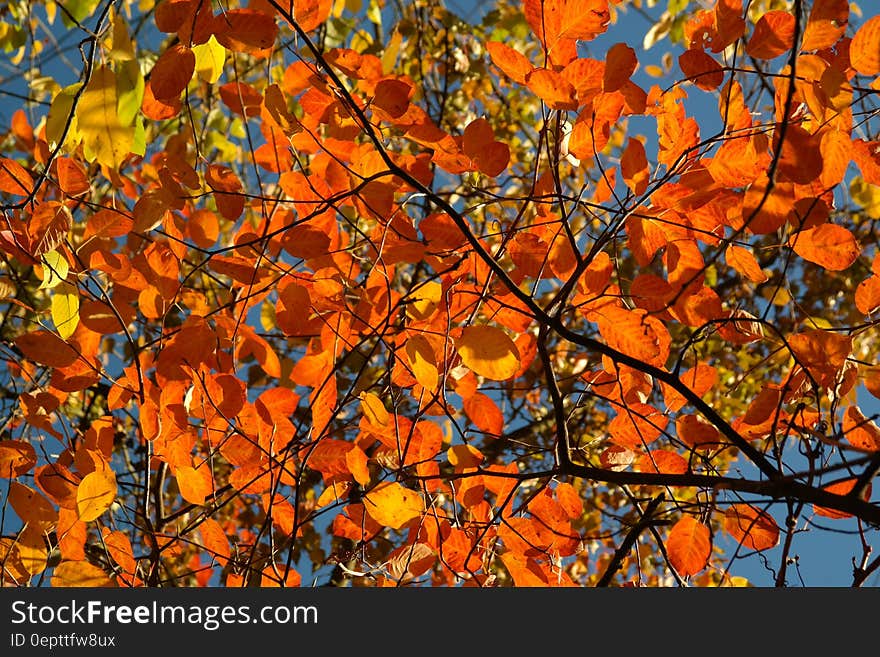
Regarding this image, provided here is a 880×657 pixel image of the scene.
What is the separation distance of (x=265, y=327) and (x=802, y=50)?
1.97 meters

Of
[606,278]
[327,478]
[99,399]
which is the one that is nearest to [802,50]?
[606,278]

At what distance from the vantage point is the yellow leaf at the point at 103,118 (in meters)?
1.25

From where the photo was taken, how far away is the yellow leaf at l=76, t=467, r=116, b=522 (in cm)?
164

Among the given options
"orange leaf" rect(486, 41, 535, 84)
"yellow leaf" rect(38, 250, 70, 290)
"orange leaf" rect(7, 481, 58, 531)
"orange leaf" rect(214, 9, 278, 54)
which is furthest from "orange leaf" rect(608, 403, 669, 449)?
"orange leaf" rect(7, 481, 58, 531)

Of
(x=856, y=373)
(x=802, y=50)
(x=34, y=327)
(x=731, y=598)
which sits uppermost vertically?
(x=34, y=327)

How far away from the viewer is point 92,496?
1.65 metres

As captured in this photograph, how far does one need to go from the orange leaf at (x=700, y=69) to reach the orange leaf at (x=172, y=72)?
899mm

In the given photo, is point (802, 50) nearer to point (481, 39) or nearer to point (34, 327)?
point (481, 39)

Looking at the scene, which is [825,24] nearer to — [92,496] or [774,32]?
[774,32]

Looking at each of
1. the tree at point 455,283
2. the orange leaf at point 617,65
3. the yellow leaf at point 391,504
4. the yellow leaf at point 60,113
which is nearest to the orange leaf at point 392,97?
the tree at point 455,283

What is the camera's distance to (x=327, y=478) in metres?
2.06

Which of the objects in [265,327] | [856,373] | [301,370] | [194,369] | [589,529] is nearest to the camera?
[856,373]

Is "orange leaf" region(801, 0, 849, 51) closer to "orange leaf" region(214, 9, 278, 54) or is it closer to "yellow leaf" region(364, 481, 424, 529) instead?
"orange leaf" region(214, 9, 278, 54)

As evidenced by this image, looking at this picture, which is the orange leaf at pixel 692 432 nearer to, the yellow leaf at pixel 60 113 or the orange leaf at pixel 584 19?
the orange leaf at pixel 584 19
